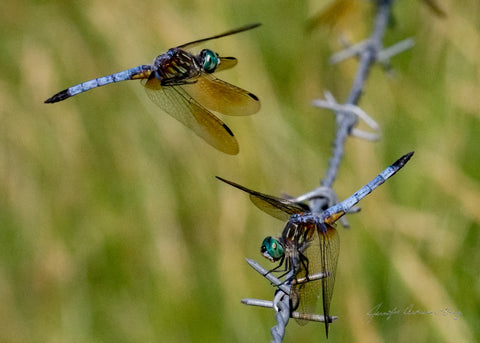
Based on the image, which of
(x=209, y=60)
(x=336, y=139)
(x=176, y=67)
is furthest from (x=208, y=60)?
(x=336, y=139)

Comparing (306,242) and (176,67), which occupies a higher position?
(176,67)

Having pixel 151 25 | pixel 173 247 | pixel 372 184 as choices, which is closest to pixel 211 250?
pixel 173 247

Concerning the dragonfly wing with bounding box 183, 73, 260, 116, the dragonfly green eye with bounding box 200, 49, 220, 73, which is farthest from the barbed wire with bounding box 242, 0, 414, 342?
the dragonfly green eye with bounding box 200, 49, 220, 73

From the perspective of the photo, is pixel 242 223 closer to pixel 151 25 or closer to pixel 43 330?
pixel 43 330

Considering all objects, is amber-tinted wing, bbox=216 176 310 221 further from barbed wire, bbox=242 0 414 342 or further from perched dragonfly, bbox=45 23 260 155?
perched dragonfly, bbox=45 23 260 155

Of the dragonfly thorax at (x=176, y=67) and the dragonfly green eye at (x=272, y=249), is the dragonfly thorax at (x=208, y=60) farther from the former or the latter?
the dragonfly green eye at (x=272, y=249)

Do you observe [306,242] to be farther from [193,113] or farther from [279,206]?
[193,113]

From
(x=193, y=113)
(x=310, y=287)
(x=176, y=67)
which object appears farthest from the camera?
(x=193, y=113)
